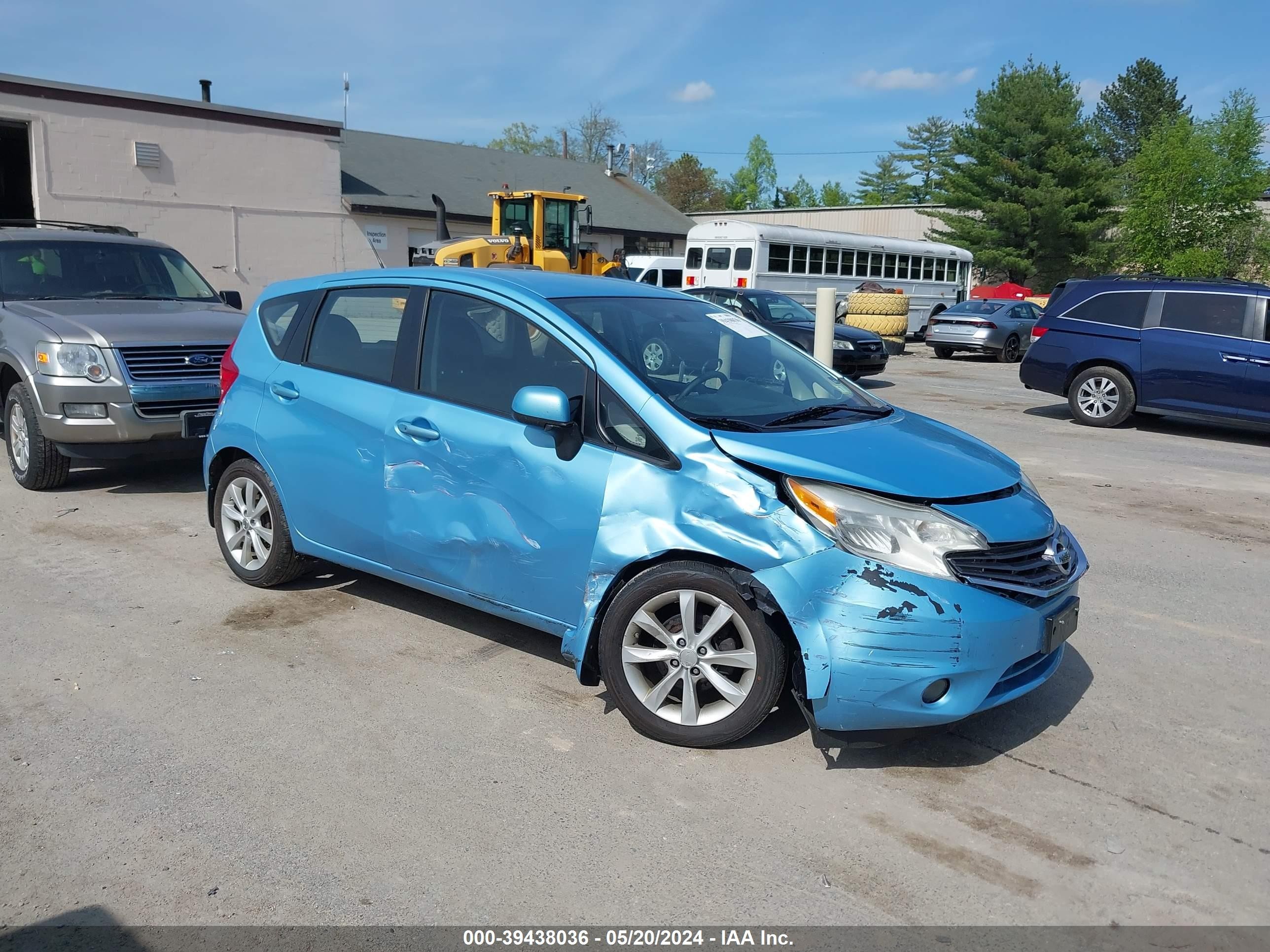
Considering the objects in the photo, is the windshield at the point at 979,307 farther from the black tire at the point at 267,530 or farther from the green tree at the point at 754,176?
the green tree at the point at 754,176

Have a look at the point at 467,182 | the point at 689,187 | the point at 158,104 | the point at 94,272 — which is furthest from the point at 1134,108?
the point at 94,272

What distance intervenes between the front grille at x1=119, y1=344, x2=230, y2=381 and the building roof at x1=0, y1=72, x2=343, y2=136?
2117 centimetres

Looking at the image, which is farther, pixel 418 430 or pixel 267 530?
pixel 267 530

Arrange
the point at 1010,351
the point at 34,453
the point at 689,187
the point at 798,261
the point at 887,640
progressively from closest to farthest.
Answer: the point at 887,640, the point at 34,453, the point at 1010,351, the point at 798,261, the point at 689,187

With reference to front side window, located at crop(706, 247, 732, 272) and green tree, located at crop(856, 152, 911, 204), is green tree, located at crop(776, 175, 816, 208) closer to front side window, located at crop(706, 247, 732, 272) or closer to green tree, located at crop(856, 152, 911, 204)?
green tree, located at crop(856, 152, 911, 204)

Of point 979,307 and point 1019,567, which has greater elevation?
point 979,307

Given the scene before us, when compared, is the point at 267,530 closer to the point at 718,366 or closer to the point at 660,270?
the point at 718,366

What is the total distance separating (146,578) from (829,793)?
4.17 metres

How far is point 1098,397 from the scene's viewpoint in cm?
1282

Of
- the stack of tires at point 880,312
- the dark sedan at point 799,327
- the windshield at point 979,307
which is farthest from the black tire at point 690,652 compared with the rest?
the windshield at point 979,307

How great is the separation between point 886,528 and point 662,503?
819mm

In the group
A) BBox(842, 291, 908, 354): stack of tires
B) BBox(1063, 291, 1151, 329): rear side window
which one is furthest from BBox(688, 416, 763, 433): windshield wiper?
BBox(842, 291, 908, 354): stack of tires

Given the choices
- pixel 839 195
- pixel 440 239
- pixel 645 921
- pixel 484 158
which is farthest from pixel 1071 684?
pixel 839 195

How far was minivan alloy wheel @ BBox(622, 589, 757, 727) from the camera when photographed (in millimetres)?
3758
